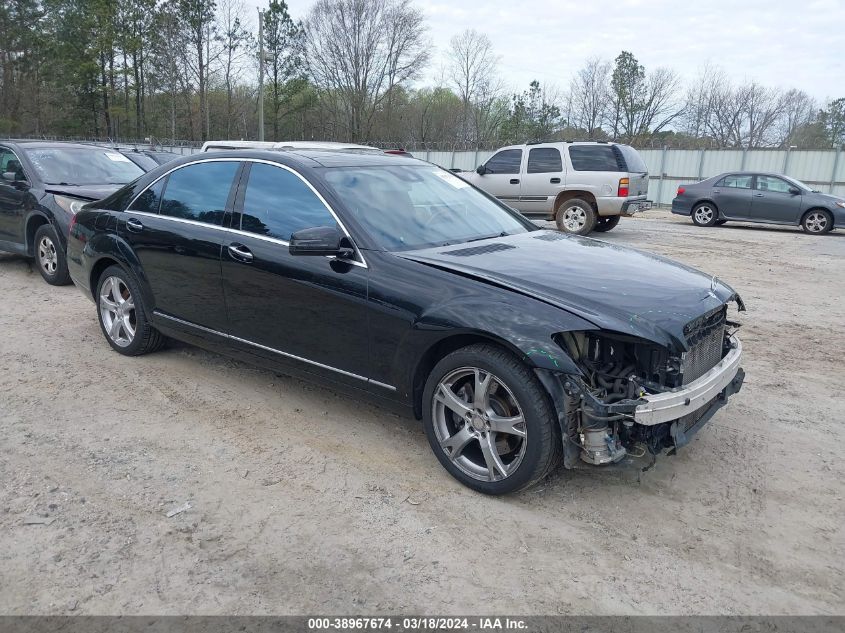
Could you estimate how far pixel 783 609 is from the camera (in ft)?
8.74

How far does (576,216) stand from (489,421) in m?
11.7

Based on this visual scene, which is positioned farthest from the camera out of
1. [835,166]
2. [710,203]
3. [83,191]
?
[835,166]

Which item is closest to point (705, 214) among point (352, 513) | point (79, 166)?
point (79, 166)

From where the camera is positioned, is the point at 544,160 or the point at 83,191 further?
the point at 544,160

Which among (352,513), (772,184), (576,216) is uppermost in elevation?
(772,184)

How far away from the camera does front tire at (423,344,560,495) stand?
3184 mm

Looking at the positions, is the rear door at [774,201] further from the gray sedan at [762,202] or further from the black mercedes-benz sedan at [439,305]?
the black mercedes-benz sedan at [439,305]

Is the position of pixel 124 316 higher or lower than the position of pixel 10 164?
lower

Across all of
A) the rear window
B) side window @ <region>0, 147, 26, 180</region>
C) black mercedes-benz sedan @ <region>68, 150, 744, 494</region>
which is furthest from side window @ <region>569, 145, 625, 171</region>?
side window @ <region>0, 147, 26, 180</region>

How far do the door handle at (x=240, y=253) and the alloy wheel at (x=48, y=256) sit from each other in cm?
493

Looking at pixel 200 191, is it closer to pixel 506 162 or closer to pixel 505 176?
pixel 505 176

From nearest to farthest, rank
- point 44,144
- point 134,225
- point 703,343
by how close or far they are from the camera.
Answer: point 703,343, point 134,225, point 44,144

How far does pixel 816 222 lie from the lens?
53.4 ft

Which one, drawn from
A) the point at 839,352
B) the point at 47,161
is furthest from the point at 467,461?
the point at 47,161
